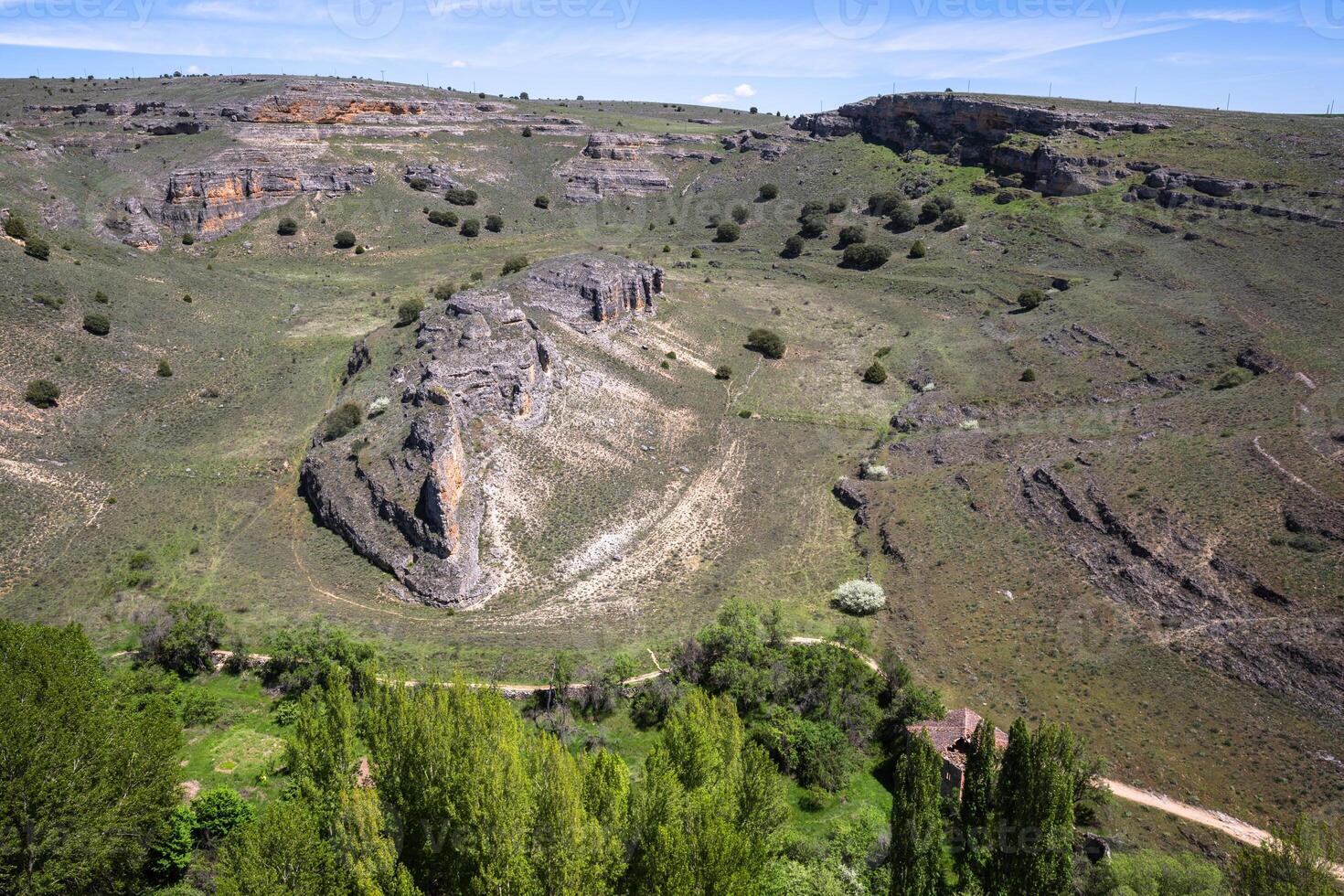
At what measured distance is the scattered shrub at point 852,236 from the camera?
9738 centimetres

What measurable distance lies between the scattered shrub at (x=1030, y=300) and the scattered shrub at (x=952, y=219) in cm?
2291

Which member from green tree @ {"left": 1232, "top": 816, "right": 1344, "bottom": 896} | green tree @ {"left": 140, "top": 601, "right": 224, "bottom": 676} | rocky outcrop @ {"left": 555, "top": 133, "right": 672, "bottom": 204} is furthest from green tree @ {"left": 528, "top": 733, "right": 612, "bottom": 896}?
rocky outcrop @ {"left": 555, "top": 133, "right": 672, "bottom": 204}

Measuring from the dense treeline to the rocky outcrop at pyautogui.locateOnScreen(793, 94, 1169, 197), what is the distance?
280 feet

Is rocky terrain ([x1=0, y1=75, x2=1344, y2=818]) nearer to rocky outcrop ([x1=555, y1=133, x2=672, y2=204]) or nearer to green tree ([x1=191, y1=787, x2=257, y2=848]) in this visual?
green tree ([x1=191, y1=787, x2=257, y2=848])

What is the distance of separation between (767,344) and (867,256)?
93.5 ft

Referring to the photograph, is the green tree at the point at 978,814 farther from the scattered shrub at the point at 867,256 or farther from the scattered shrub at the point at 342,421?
the scattered shrub at the point at 867,256

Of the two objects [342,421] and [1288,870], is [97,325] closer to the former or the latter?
[342,421]

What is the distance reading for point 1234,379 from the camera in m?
54.9

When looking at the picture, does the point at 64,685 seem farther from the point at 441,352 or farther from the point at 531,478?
the point at 441,352

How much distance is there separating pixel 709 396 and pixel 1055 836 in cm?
4474

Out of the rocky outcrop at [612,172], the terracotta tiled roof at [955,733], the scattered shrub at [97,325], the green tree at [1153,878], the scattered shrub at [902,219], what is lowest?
the terracotta tiled roof at [955,733]

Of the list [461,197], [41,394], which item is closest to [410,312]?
[41,394]

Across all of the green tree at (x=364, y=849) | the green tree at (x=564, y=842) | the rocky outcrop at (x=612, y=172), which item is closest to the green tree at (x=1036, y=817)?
the green tree at (x=564, y=842)

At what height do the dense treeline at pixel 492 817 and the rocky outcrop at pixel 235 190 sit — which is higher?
the rocky outcrop at pixel 235 190
